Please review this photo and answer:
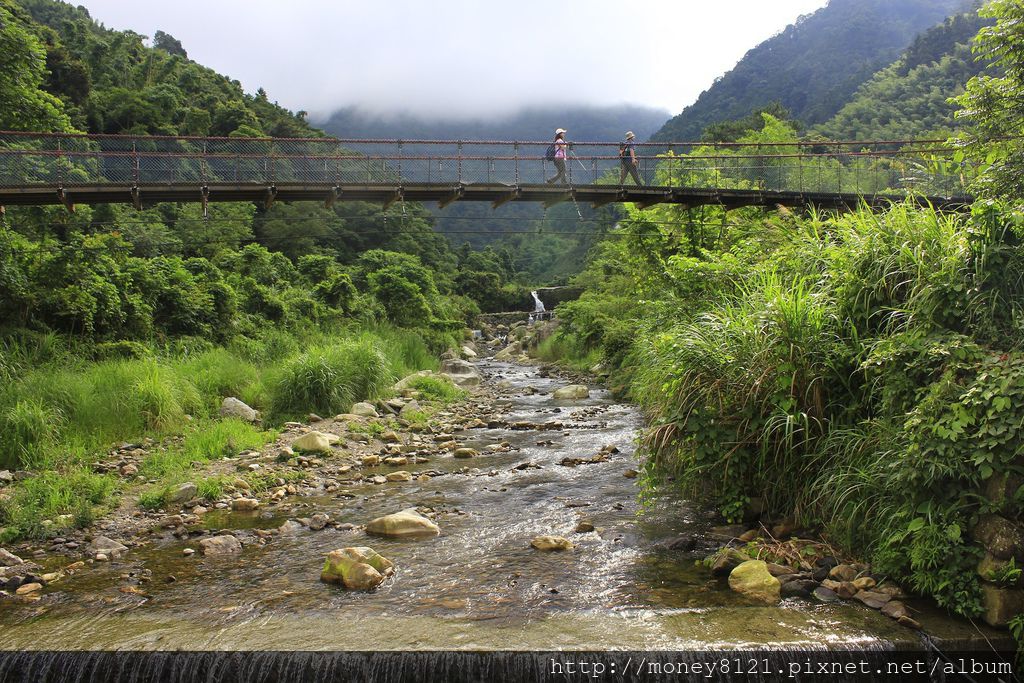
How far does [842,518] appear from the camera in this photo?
6.11 m

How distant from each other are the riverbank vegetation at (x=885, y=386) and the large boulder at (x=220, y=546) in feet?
15.7

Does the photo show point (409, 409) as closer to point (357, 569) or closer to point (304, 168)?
point (304, 168)

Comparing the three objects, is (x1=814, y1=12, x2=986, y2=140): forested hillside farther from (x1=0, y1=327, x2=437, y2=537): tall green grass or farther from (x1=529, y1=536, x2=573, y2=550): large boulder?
(x1=529, y1=536, x2=573, y2=550): large boulder

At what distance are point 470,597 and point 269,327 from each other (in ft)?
51.3

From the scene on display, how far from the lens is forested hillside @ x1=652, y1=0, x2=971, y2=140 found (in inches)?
2940

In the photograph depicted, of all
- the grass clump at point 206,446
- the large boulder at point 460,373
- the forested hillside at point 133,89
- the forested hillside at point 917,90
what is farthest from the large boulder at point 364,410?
the forested hillside at point 917,90

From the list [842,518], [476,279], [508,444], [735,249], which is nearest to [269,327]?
[508,444]

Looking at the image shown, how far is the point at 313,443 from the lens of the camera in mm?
11148

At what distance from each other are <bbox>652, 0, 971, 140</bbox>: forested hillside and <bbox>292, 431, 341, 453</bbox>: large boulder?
69.4 metres

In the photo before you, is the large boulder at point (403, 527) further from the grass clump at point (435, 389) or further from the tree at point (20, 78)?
the tree at point (20, 78)

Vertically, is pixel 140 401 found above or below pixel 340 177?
below

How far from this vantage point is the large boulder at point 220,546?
23.1ft

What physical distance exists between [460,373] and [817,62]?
269ft

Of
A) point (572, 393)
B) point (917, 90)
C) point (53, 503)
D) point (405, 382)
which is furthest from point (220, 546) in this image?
point (917, 90)
